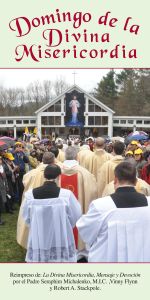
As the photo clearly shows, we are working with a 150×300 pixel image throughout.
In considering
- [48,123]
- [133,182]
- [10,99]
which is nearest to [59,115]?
[48,123]

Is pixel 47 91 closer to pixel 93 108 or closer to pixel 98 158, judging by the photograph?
pixel 93 108

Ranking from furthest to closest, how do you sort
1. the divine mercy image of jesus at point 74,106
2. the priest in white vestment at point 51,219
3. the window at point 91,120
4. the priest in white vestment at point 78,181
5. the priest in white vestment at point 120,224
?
the window at point 91,120, the divine mercy image of jesus at point 74,106, the priest in white vestment at point 78,181, the priest in white vestment at point 51,219, the priest in white vestment at point 120,224

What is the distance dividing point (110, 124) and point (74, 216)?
42701 mm

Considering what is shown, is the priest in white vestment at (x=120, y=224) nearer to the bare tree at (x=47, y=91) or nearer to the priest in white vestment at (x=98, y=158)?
the priest in white vestment at (x=98, y=158)

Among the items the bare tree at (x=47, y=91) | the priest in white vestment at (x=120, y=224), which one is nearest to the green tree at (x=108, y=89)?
the bare tree at (x=47, y=91)

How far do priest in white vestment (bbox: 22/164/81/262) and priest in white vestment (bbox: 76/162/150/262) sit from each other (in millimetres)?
919

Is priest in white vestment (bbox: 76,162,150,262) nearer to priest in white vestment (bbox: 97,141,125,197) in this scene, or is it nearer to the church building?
priest in white vestment (bbox: 97,141,125,197)

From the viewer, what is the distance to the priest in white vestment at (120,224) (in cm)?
345

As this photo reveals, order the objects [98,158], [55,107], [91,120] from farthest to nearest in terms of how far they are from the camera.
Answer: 1. [55,107]
2. [91,120]
3. [98,158]

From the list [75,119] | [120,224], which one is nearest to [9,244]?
[120,224]

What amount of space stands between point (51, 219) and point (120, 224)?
1326mm

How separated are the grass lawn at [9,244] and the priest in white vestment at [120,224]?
3293mm

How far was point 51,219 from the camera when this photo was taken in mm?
4609

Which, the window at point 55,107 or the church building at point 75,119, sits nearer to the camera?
the church building at point 75,119
